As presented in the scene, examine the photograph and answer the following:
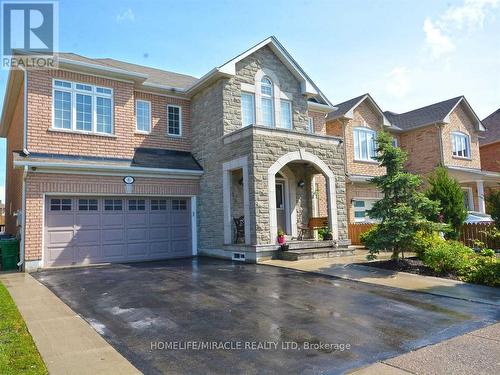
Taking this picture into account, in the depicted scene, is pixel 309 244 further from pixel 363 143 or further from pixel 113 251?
pixel 363 143

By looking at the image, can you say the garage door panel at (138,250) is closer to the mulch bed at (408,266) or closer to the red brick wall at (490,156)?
the mulch bed at (408,266)

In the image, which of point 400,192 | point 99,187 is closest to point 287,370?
point 400,192

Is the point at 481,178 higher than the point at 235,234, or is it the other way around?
the point at 481,178

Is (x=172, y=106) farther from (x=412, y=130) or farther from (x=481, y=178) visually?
(x=481, y=178)

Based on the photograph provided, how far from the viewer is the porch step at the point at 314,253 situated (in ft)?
41.0

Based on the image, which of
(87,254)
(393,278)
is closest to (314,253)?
(393,278)

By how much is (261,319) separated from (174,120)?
12.3 metres

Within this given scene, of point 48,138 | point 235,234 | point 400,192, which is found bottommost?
point 235,234

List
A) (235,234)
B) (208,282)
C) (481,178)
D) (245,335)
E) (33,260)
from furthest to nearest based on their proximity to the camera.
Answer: (481,178)
(235,234)
(33,260)
(208,282)
(245,335)

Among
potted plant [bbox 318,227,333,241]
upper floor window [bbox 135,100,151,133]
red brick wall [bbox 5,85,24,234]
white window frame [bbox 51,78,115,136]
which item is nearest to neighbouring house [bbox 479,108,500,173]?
potted plant [bbox 318,227,333,241]

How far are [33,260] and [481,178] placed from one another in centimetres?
2425

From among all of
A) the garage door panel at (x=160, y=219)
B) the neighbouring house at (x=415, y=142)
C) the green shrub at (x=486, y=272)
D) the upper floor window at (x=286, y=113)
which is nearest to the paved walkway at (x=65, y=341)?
the garage door panel at (x=160, y=219)

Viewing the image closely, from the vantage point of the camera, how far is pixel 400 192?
1150cm

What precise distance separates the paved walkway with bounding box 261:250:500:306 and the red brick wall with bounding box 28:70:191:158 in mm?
7303
